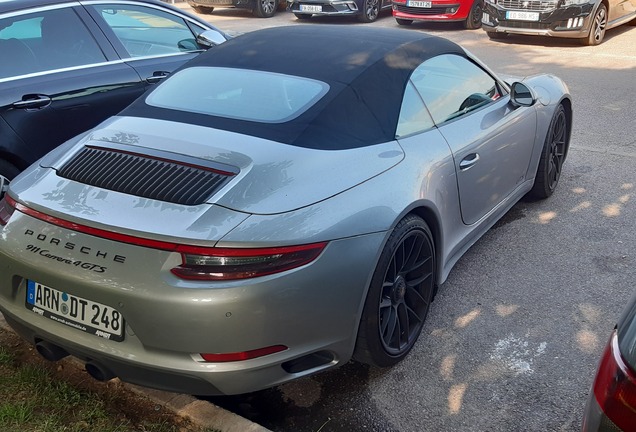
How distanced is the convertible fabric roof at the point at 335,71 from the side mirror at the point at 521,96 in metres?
0.50

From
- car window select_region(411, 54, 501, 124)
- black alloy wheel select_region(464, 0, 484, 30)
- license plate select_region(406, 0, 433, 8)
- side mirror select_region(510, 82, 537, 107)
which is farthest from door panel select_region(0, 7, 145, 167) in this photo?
black alloy wheel select_region(464, 0, 484, 30)

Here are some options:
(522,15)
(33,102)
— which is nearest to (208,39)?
(33,102)

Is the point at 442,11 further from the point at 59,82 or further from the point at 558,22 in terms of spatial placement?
the point at 59,82

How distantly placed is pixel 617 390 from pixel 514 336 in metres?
1.75

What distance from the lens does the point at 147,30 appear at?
198 inches

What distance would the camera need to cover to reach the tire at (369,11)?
1431cm

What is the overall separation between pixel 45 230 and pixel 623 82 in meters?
7.83

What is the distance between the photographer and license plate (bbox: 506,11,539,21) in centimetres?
1068

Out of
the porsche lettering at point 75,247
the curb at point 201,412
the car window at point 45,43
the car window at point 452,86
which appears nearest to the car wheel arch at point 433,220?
the car window at point 452,86

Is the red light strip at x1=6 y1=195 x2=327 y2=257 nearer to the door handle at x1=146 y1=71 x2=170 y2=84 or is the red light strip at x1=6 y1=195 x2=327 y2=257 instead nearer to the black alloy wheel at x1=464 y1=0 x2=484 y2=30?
the door handle at x1=146 y1=71 x2=170 y2=84

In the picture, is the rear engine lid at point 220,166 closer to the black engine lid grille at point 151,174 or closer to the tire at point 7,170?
the black engine lid grille at point 151,174

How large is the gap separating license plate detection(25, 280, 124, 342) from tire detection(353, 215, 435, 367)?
99 cm

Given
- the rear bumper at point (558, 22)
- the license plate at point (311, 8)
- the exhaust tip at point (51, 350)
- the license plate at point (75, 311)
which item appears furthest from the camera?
the license plate at point (311, 8)

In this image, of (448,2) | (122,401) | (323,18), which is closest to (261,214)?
(122,401)
